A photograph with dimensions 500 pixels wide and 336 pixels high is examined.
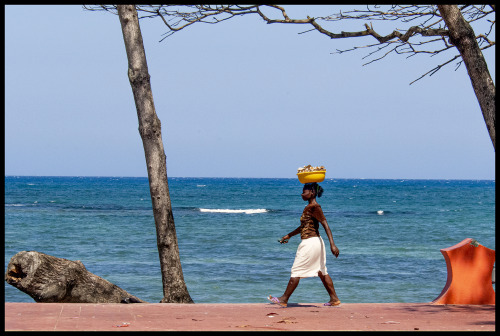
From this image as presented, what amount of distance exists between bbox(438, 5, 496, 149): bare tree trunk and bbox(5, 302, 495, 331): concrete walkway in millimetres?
2051

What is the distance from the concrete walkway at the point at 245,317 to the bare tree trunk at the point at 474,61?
2.05m

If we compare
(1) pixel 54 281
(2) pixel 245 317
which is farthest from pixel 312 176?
(1) pixel 54 281

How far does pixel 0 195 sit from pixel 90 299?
3553 millimetres

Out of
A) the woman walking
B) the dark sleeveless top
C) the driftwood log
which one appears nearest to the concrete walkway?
the woman walking

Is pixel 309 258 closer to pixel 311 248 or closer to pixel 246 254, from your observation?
pixel 311 248

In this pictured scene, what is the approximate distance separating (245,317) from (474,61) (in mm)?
3599

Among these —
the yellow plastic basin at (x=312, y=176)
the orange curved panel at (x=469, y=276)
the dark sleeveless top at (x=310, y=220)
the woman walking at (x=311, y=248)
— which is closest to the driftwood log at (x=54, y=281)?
the woman walking at (x=311, y=248)

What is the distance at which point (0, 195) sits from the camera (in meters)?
6.84

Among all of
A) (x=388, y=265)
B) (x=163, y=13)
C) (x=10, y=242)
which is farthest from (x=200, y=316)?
(x=10, y=242)

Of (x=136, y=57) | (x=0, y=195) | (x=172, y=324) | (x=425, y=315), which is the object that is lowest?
(x=425, y=315)

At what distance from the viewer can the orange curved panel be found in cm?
903

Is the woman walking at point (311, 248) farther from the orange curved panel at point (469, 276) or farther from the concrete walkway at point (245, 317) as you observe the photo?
the orange curved panel at point (469, 276)

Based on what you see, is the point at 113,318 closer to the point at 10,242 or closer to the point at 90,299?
the point at 90,299

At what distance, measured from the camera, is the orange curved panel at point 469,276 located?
29.6 feet
